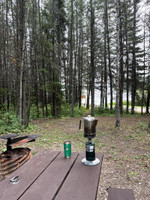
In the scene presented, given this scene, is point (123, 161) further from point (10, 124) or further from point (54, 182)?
point (10, 124)

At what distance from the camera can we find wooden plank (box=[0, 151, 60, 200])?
1.03 meters

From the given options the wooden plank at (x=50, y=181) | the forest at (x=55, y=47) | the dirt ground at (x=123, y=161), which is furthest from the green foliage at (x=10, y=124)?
the wooden plank at (x=50, y=181)

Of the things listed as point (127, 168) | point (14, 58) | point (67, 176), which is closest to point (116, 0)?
point (14, 58)

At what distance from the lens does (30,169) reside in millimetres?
1467

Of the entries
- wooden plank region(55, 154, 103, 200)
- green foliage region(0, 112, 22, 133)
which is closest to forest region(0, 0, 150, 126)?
green foliage region(0, 112, 22, 133)

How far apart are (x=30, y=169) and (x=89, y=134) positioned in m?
0.76

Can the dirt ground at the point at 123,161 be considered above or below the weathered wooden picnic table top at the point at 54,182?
below

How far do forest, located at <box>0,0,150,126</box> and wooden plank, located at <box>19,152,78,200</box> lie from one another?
17.5ft

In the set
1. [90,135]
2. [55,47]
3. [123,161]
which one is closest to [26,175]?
[90,135]

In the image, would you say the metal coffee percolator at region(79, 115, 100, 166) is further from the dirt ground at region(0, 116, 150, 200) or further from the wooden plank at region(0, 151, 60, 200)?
the dirt ground at region(0, 116, 150, 200)

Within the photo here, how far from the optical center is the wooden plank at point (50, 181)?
1.02m

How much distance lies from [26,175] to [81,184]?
569 mm

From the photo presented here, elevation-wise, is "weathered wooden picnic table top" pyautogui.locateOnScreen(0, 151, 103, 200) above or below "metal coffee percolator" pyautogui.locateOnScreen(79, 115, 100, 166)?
below

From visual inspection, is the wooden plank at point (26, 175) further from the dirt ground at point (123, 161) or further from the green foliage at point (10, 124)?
the green foliage at point (10, 124)
